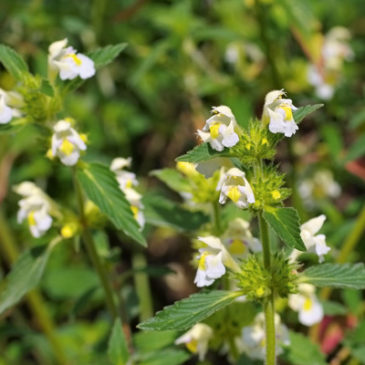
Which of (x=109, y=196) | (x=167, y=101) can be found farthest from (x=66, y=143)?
(x=167, y=101)

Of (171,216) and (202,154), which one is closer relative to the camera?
(202,154)

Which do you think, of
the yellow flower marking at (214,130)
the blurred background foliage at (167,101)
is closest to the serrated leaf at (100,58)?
the yellow flower marking at (214,130)

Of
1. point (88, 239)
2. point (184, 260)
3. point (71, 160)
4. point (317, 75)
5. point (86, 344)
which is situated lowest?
point (184, 260)

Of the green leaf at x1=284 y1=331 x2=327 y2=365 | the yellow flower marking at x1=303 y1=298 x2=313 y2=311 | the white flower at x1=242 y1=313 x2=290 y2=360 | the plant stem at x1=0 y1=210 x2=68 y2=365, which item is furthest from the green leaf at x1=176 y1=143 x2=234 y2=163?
the plant stem at x1=0 y1=210 x2=68 y2=365

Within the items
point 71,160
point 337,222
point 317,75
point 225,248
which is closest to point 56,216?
point 71,160

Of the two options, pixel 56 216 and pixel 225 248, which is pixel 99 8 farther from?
pixel 225 248

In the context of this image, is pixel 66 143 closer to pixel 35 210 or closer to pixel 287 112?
pixel 35 210
